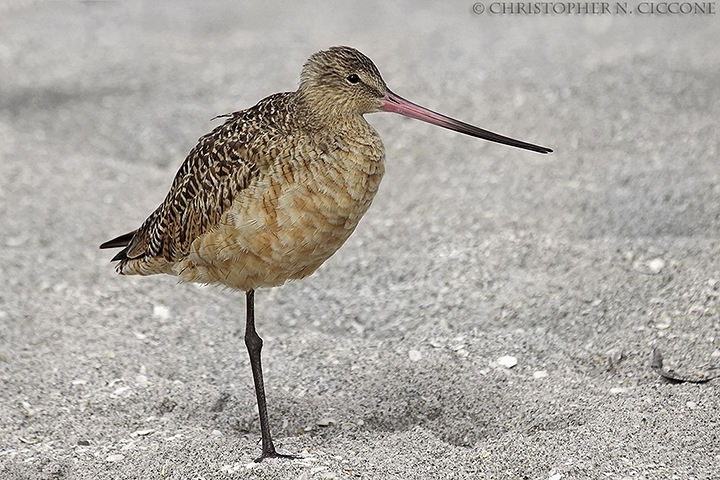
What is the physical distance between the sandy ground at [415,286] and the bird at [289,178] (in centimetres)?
76

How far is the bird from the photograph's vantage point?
3.83 m

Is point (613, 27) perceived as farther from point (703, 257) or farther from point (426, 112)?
point (426, 112)

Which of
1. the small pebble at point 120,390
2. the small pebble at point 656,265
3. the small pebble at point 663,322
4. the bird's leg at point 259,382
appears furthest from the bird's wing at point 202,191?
the small pebble at point 656,265

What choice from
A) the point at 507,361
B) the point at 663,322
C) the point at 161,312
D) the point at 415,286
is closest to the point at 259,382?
the point at 507,361

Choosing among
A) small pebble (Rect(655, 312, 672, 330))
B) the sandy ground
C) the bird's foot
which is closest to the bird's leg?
the bird's foot

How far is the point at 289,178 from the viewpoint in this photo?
3828mm

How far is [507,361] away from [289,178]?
172 cm

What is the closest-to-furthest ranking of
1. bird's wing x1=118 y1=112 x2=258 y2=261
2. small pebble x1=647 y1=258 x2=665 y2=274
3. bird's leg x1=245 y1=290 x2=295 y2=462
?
bird's wing x1=118 y1=112 x2=258 y2=261
bird's leg x1=245 y1=290 x2=295 y2=462
small pebble x1=647 y1=258 x2=665 y2=274

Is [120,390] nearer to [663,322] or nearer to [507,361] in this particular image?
[507,361]

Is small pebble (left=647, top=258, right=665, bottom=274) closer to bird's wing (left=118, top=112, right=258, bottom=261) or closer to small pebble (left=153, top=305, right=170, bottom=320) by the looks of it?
bird's wing (left=118, top=112, right=258, bottom=261)

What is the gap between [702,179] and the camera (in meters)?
6.38

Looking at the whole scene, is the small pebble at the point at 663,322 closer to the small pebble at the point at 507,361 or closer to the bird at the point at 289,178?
the small pebble at the point at 507,361

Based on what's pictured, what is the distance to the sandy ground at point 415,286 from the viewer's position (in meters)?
4.21

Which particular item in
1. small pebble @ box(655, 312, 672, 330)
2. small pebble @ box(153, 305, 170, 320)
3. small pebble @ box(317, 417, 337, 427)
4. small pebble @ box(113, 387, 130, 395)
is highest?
small pebble @ box(655, 312, 672, 330)
